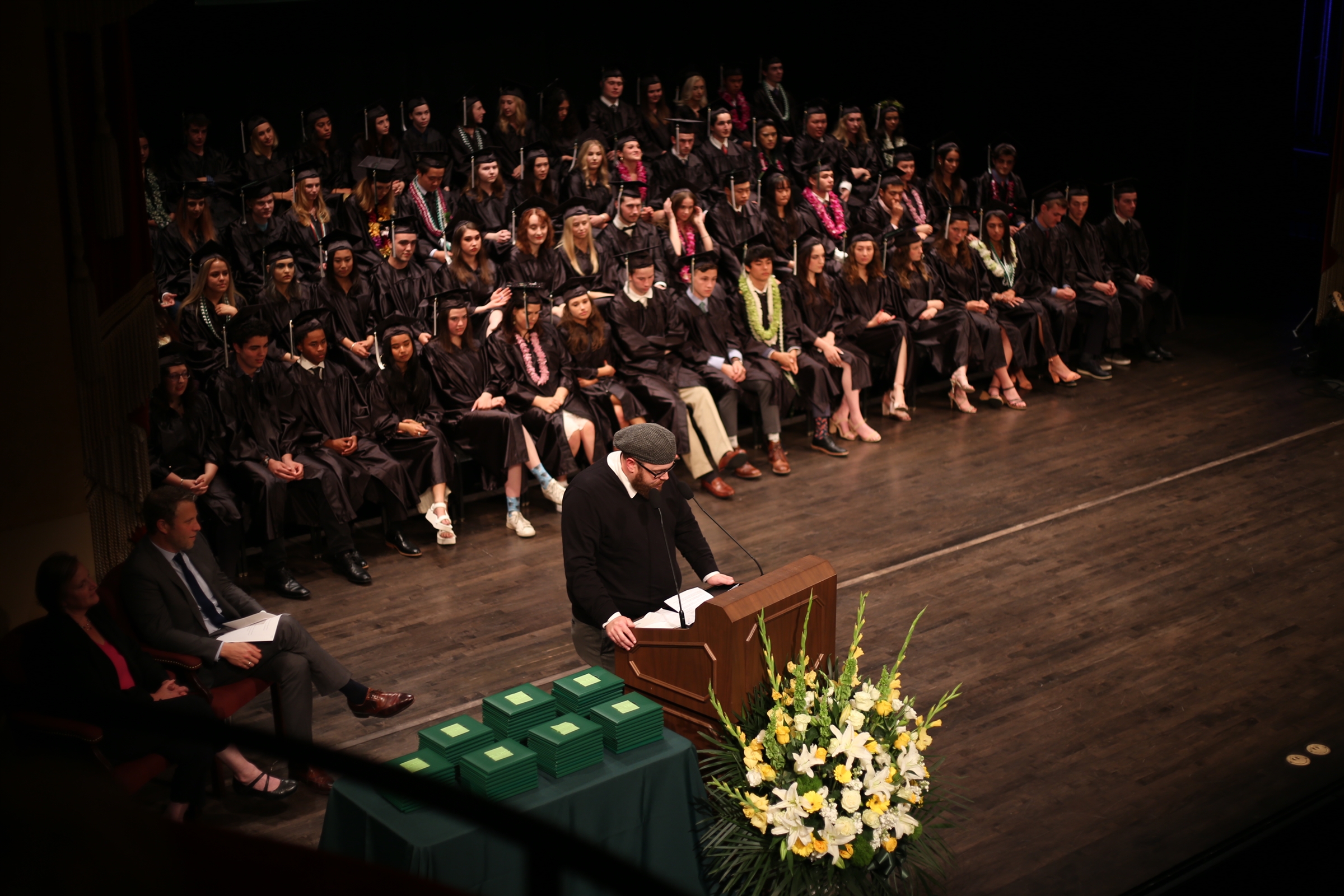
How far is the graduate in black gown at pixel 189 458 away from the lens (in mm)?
5824

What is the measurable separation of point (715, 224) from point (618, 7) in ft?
14.5

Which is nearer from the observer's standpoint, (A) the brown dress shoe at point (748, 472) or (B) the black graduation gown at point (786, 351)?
(A) the brown dress shoe at point (748, 472)

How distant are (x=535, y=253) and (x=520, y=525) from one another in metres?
2.05

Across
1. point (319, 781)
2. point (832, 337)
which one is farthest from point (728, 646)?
point (832, 337)

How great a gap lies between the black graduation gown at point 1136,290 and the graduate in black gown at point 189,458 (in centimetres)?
651

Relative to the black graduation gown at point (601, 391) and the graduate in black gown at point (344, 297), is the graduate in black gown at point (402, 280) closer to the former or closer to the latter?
the graduate in black gown at point (344, 297)

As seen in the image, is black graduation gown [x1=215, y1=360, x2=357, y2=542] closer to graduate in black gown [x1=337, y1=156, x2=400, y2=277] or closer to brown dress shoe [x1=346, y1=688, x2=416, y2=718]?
brown dress shoe [x1=346, y1=688, x2=416, y2=718]

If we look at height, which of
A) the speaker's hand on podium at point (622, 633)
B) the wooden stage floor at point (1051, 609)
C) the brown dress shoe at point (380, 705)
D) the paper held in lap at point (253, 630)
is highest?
the speaker's hand on podium at point (622, 633)

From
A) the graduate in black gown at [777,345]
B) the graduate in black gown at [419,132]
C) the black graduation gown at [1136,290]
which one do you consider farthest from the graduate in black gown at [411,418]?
the black graduation gown at [1136,290]

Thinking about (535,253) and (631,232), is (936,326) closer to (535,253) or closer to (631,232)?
(631,232)

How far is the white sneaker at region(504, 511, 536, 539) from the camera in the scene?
21.8ft

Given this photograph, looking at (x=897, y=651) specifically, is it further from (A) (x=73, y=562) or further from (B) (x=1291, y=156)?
(B) (x=1291, y=156)

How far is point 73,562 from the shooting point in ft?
12.6

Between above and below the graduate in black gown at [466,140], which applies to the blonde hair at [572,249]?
below
